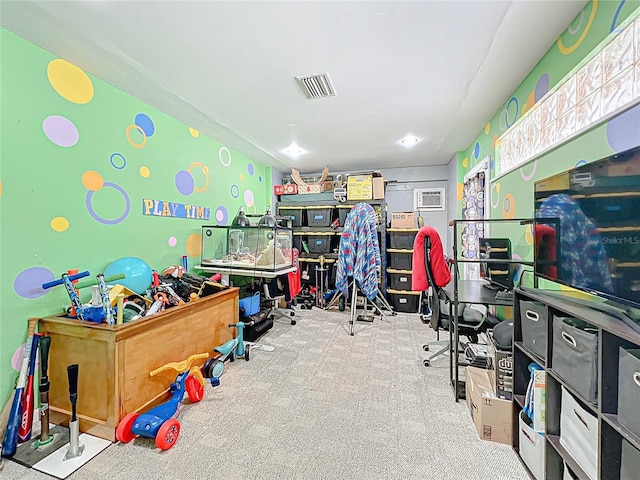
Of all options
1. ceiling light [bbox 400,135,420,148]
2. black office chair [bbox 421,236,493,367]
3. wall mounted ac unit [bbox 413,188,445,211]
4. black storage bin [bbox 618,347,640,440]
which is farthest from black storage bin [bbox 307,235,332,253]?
black storage bin [bbox 618,347,640,440]

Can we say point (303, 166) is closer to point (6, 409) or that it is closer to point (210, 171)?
point (210, 171)

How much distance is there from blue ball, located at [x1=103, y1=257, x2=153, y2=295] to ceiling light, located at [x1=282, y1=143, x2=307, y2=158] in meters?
2.47

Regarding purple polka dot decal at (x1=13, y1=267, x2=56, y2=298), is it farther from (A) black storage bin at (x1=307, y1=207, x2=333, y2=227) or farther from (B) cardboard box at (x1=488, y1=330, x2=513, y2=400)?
(A) black storage bin at (x1=307, y1=207, x2=333, y2=227)

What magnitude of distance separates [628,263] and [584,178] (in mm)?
456

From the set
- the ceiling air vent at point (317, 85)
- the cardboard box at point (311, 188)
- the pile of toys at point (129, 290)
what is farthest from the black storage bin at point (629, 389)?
the cardboard box at point (311, 188)

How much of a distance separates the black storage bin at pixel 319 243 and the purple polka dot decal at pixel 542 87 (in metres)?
3.33

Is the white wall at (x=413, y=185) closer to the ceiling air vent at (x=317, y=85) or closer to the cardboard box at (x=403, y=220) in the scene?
the cardboard box at (x=403, y=220)

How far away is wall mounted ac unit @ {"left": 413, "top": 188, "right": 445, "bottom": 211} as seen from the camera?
16.2 ft

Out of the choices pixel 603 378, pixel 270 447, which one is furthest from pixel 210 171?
pixel 603 378

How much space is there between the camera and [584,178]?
4.08ft

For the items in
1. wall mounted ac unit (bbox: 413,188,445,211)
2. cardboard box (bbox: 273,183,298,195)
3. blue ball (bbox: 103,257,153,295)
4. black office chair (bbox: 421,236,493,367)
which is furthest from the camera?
cardboard box (bbox: 273,183,298,195)

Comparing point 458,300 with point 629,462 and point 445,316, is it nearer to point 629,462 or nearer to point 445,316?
point 445,316

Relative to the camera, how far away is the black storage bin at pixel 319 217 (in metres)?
4.84

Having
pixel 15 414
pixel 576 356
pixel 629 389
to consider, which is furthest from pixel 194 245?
pixel 629 389
